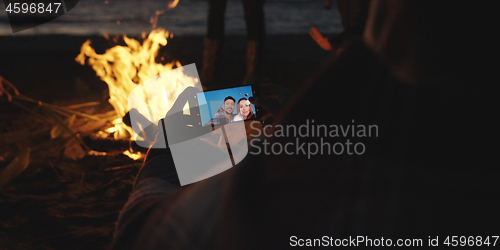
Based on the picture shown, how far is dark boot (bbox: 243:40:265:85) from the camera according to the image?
5.41m

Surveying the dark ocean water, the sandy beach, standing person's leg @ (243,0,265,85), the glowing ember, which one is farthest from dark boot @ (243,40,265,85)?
the dark ocean water

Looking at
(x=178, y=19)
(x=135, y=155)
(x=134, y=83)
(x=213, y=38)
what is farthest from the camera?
(x=178, y=19)

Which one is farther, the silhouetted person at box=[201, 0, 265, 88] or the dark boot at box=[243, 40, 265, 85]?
the dark boot at box=[243, 40, 265, 85]

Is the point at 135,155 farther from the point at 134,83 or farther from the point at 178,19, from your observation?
the point at 178,19

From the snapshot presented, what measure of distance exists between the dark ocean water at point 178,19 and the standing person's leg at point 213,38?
7.40 metres

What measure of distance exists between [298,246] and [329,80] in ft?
1.30

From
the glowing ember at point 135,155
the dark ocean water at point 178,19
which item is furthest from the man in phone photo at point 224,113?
the dark ocean water at point 178,19

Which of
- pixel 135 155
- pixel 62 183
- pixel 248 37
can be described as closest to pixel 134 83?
pixel 135 155

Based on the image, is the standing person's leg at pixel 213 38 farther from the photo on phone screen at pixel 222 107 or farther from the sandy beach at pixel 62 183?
the photo on phone screen at pixel 222 107

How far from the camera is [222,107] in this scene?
1.97 metres

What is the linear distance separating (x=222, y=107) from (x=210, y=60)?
387 cm

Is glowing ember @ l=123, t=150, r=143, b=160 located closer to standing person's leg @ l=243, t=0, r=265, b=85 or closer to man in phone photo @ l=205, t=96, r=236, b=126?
man in phone photo @ l=205, t=96, r=236, b=126

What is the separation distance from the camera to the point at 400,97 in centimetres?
62

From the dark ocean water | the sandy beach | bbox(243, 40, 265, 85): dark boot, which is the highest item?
the dark ocean water
